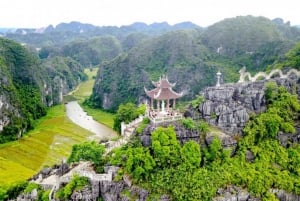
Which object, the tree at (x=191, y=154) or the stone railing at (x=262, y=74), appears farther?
the stone railing at (x=262, y=74)

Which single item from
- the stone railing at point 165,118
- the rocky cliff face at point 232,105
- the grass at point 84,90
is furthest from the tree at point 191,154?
the grass at point 84,90

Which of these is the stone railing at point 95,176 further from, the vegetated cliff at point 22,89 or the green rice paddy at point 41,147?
the vegetated cliff at point 22,89

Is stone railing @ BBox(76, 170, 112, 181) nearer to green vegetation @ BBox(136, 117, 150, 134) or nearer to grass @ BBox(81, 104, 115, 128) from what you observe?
green vegetation @ BBox(136, 117, 150, 134)

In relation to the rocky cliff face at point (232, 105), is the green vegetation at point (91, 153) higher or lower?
lower

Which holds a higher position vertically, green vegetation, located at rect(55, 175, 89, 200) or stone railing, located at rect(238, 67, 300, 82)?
stone railing, located at rect(238, 67, 300, 82)

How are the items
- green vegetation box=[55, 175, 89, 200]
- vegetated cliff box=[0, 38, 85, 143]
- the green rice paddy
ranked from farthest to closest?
1. vegetated cliff box=[0, 38, 85, 143]
2. the green rice paddy
3. green vegetation box=[55, 175, 89, 200]

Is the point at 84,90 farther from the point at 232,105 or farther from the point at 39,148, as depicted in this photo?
the point at 232,105

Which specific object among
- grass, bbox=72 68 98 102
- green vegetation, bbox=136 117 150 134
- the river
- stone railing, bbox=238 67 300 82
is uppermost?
stone railing, bbox=238 67 300 82

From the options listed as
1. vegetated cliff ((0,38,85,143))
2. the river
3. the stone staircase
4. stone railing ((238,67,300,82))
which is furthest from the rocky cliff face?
vegetated cliff ((0,38,85,143))
